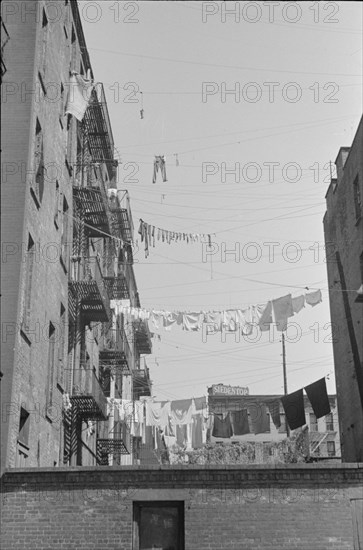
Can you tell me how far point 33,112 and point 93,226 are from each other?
26.0 ft

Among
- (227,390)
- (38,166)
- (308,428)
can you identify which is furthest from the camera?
(227,390)

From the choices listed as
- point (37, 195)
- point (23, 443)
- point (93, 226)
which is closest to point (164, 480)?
point (23, 443)

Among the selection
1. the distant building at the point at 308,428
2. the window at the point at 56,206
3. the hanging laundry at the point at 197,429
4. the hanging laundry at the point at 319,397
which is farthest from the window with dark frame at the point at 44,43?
the distant building at the point at 308,428

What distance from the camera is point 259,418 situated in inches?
999

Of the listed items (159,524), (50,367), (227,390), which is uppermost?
(227,390)

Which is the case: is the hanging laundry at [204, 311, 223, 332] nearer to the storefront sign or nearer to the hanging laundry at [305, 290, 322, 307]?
the hanging laundry at [305, 290, 322, 307]

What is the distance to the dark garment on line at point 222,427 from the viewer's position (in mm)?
25656

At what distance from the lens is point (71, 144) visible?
24250 mm

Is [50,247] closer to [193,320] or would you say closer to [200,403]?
[193,320]

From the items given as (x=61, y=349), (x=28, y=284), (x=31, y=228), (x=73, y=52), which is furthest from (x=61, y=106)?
(x=61, y=349)

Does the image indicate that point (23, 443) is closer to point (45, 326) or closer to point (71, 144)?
point (45, 326)

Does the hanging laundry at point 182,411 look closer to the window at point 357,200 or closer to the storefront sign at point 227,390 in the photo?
the window at point 357,200

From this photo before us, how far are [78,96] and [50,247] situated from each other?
5.90m

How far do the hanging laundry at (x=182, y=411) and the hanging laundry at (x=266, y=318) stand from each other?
276 inches
